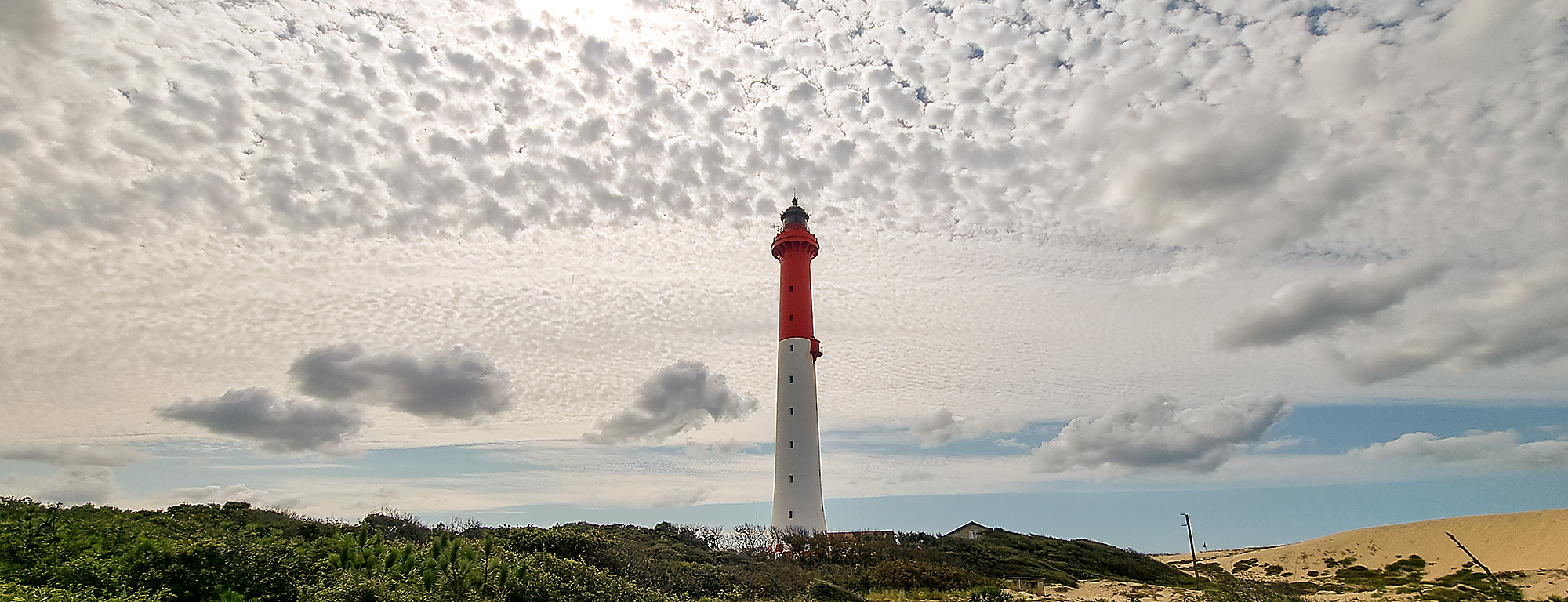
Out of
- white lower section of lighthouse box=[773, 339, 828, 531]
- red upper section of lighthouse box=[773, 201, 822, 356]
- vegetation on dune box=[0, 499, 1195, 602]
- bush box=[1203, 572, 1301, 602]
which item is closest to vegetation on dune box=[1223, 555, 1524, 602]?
bush box=[1203, 572, 1301, 602]

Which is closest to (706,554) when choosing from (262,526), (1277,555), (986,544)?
(262,526)

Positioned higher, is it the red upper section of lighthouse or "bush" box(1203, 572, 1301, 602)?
the red upper section of lighthouse

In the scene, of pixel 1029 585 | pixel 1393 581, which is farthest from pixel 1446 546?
pixel 1029 585

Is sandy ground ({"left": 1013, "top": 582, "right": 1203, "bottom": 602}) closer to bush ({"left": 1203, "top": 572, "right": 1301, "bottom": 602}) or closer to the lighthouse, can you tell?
bush ({"left": 1203, "top": 572, "right": 1301, "bottom": 602})

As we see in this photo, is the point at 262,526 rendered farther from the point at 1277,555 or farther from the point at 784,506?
the point at 1277,555

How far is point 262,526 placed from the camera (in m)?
19.5

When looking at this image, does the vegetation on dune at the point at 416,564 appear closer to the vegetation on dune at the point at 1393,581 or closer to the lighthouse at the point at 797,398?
the lighthouse at the point at 797,398

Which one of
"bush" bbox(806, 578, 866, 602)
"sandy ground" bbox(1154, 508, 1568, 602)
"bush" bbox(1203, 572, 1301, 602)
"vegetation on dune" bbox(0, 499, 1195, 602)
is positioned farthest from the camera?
"sandy ground" bbox(1154, 508, 1568, 602)

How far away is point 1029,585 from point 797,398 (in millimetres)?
13050

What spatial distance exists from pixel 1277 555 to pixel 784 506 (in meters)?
28.9

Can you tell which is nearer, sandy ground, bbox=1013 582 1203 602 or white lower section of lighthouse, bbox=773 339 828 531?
sandy ground, bbox=1013 582 1203 602

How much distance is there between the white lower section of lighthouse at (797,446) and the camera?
31312 mm

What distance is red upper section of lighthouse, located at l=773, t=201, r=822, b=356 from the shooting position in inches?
1359

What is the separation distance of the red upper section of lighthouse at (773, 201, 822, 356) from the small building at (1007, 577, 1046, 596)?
1393 centimetres
